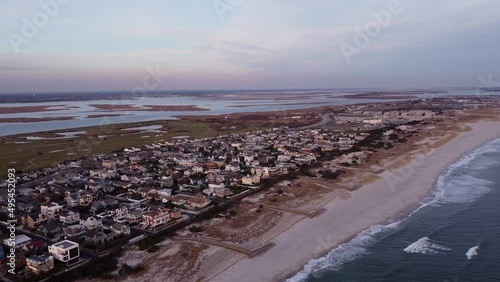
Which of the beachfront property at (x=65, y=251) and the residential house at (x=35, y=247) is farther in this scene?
the residential house at (x=35, y=247)

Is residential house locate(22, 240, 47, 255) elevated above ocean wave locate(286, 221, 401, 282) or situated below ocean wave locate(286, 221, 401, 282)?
above

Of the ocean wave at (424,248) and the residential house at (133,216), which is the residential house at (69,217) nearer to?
the residential house at (133,216)

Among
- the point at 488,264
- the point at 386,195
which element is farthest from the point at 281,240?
the point at 386,195

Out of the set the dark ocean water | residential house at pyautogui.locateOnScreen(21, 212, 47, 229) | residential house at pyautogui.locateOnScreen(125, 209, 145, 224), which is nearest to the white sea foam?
the dark ocean water

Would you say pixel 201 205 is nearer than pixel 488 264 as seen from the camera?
No

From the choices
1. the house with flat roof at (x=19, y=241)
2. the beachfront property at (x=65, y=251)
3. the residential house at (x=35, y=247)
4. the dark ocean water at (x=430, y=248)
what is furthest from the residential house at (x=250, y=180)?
the house with flat roof at (x=19, y=241)

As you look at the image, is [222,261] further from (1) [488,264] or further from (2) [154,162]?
(2) [154,162]

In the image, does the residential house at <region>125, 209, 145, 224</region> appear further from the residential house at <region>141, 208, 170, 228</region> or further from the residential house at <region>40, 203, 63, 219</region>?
the residential house at <region>40, 203, 63, 219</region>
